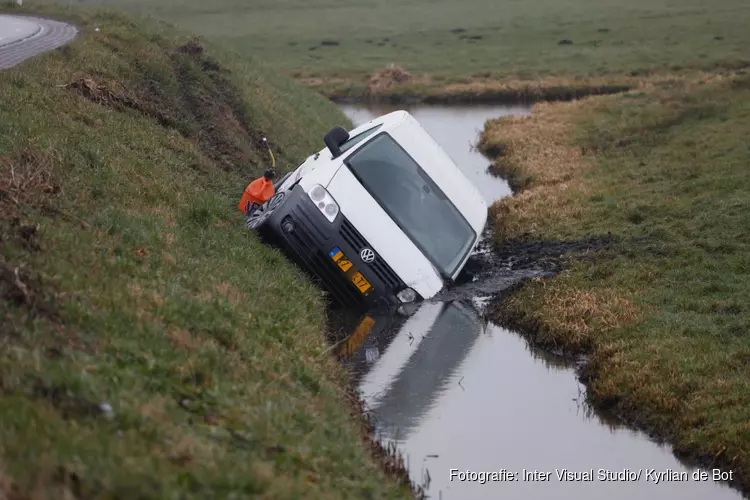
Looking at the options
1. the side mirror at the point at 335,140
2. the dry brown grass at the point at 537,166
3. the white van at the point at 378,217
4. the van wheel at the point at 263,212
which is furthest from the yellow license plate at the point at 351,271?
the dry brown grass at the point at 537,166

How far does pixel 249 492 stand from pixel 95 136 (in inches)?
326

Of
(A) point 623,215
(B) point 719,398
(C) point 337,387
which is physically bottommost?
(A) point 623,215

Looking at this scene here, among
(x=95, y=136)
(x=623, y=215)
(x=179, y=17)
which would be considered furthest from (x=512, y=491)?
(x=179, y=17)

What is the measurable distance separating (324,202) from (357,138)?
215 centimetres

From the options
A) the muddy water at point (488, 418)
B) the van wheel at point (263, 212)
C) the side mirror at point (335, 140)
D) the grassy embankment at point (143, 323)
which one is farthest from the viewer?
the side mirror at point (335, 140)

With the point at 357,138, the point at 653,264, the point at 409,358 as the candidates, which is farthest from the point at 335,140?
the point at 653,264

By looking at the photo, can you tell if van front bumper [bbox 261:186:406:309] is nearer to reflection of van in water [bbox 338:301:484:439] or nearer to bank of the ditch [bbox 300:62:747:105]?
reflection of van in water [bbox 338:301:484:439]

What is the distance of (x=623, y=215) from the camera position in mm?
17000

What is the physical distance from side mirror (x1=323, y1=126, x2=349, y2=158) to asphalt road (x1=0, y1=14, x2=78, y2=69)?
5.58m

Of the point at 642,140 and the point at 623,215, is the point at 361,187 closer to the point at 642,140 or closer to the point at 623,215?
the point at 623,215

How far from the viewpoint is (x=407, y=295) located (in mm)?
11320

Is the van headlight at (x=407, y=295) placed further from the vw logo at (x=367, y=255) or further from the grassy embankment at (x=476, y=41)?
the grassy embankment at (x=476, y=41)

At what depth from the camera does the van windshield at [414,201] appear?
12.0 m

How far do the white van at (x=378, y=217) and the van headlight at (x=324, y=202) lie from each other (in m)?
0.01
